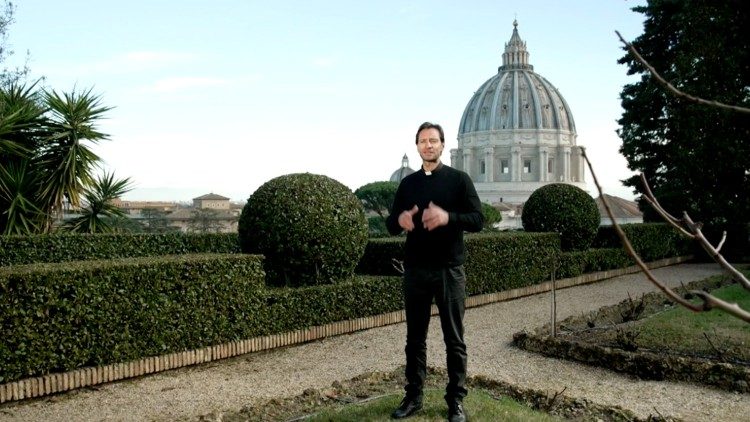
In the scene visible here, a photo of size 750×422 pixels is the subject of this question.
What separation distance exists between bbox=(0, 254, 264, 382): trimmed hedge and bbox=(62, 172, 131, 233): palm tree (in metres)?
5.95

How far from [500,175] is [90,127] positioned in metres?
99.7

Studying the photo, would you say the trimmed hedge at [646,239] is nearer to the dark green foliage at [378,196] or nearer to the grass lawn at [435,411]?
the grass lawn at [435,411]

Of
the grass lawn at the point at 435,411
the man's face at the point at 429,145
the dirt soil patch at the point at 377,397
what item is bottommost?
the dirt soil patch at the point at 377,397

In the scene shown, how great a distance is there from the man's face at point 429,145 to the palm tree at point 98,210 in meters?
9.90

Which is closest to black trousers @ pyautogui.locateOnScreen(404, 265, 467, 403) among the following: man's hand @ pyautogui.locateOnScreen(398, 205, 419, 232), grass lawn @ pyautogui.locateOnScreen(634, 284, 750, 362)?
man's hand @ pyautogui.locateOnScreen(398, 205, 419, 232)

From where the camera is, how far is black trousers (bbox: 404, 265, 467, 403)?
14.8 ft

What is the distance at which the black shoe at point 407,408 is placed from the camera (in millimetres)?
4676

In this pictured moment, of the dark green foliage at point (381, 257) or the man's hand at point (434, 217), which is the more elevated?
the man's hand at point (434, 217)

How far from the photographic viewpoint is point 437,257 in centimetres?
449

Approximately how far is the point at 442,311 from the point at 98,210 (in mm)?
10454

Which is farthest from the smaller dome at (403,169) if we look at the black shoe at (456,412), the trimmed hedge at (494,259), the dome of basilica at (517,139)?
the black shoe at (456,412)

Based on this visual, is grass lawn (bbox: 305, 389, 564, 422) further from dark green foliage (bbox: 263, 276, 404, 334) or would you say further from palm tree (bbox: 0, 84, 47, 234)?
palm tree (bbox: 0, 84, 47, 234)

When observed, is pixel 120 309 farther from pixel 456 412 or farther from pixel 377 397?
pixel 456 412

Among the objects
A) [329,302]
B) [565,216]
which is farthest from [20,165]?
[565,216]
